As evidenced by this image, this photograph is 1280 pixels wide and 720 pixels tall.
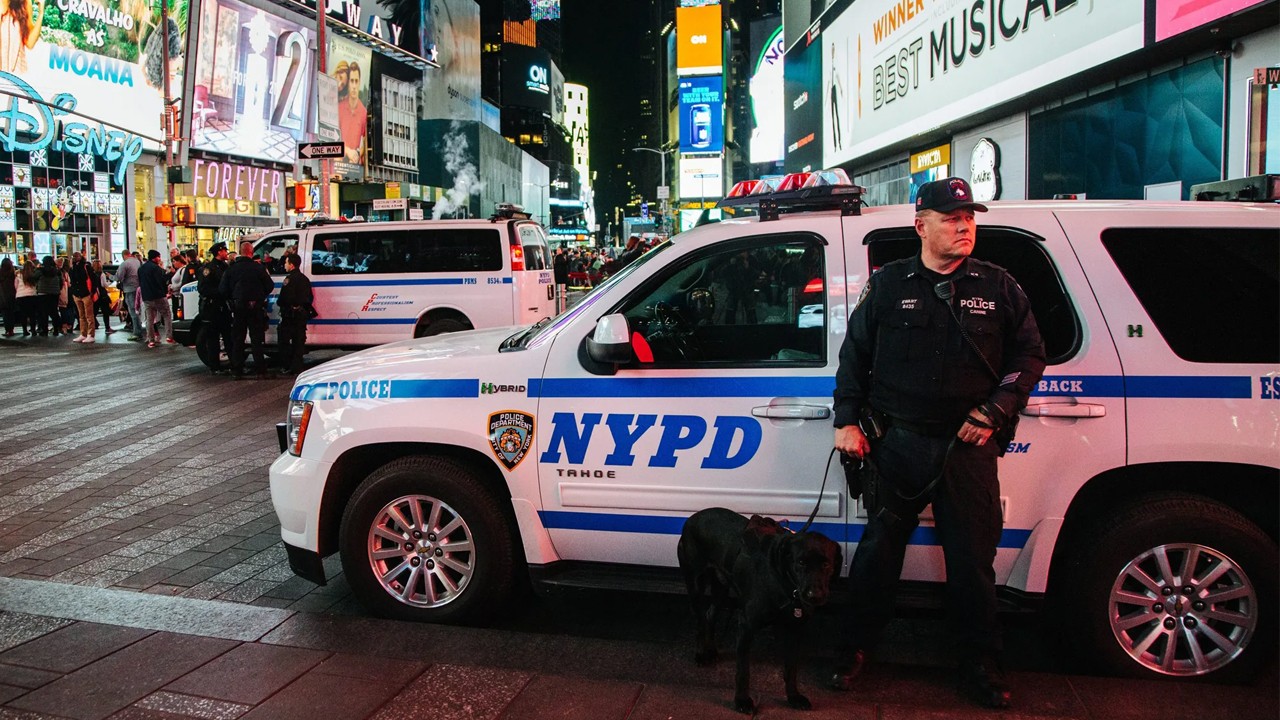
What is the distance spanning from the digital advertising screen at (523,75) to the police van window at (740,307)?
135 metres

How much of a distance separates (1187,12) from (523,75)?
422 feet

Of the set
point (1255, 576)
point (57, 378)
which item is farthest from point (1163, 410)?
point (57, 378)

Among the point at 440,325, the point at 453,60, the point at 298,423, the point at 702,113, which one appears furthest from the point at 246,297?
the point at 702,113

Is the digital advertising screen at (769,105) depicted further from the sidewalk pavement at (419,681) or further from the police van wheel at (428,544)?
the sidewalk pavement at (419,681)

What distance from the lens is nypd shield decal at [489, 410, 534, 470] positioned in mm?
Answer: 4121

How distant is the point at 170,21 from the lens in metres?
37.5

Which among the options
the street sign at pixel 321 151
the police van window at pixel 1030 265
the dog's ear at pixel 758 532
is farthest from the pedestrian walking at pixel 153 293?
the dog's ear at pixel 758 532

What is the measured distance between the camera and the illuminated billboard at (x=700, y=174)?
90562 mm

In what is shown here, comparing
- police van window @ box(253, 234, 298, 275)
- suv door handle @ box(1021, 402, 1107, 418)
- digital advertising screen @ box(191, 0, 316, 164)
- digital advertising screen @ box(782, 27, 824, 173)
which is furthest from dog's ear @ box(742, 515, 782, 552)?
digital advertising screen @ box(191, 0, 316, 164)

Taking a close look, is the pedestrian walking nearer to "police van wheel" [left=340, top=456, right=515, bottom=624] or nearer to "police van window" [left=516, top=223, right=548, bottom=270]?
"police van window" [left=516, top=223, right=548, bottom=270]

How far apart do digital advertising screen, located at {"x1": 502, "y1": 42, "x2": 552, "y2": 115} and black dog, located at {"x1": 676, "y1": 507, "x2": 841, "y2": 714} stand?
13564 centimetres

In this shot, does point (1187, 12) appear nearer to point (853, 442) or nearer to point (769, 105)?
point (853, 442)

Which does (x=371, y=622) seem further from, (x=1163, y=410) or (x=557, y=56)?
(x=557, y=56)

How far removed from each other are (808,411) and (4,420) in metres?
9.95
